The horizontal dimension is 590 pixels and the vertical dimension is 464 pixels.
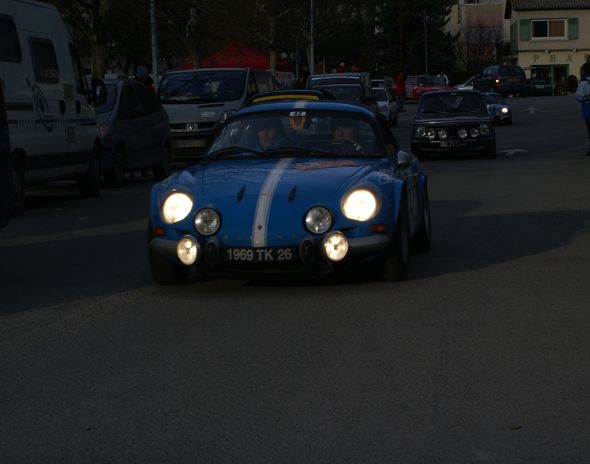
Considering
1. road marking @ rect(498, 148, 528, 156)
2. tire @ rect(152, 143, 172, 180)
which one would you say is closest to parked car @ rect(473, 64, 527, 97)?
road marking @ rect(498, 148, 528, 156)

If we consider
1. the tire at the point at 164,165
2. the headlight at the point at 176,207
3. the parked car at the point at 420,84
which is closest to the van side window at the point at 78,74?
the tire at the point at 164,165

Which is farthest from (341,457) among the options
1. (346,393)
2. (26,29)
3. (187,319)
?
(26,29)

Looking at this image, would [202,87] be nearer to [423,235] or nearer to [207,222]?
[423,235]

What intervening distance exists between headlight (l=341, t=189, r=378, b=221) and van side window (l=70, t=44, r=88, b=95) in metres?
11.1

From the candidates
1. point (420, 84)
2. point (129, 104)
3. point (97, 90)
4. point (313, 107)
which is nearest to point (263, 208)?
point (313, 107)

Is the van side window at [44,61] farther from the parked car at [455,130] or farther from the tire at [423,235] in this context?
the parked car at [455,130]

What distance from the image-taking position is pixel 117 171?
22.6 meters

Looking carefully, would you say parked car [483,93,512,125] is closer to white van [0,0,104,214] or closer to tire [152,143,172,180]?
tire [152,143,172,180]

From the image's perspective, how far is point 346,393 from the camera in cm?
659

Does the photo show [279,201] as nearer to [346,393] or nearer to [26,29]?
[346,393]

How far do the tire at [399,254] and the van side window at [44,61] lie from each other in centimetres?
922

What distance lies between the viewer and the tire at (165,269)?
10117 millimetres

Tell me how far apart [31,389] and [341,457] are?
6.50ft

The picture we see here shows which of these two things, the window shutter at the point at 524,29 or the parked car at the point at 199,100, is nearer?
the parked car at the point at 199,100
